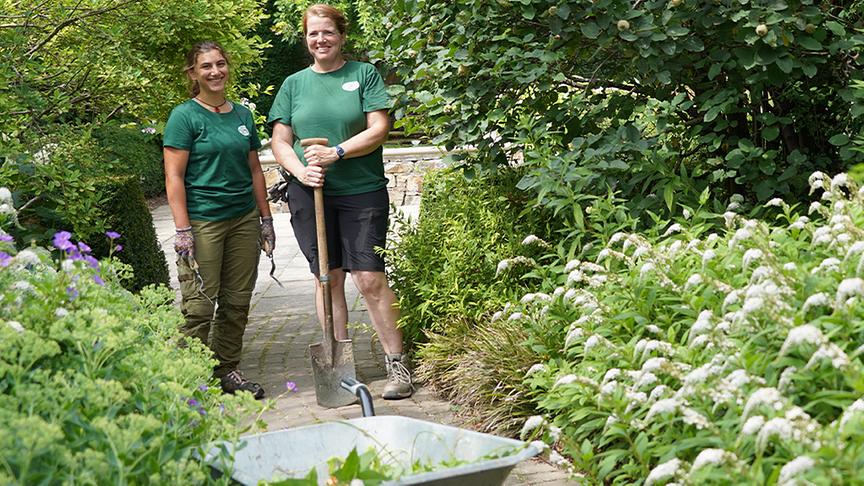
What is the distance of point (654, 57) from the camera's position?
509cm

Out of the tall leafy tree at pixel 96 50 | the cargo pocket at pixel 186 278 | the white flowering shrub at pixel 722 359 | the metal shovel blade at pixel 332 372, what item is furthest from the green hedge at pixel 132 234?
the white flowering shrub at pixel 722 359

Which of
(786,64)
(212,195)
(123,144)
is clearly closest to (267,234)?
(212,195)

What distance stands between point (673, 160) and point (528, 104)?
2.70ft

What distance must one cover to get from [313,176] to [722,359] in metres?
2.94

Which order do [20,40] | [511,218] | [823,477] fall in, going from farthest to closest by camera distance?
[511,218] → [20,40] → [823,477]

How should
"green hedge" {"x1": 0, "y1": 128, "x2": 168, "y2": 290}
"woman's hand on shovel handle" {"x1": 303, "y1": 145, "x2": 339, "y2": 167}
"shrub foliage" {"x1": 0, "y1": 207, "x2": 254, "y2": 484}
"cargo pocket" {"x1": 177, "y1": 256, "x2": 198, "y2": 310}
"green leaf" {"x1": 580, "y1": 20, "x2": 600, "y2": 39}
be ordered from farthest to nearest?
"cargo pocket" {"x1": 177, "y1": 256, "x2": 198, "y2": 310}, "woman's hand on shovel handle" {"x1": 303, "y1": 145, "x2": 339, "y2": 167}, "green hedge" {"x1": 0, "y1": 128, "x2": 168, "y2": 290}, "green leaf" {"x1": 580, "y1": 20, "x2": 600, "y2": 39}, "shrub foliage" {"x1": 0, "y1": 207, "x2": 254, "y2": 484}

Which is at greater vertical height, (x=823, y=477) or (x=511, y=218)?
(x=823, y=477)

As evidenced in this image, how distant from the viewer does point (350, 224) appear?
5.84m

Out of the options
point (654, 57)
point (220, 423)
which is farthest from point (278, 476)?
point (654, 57)

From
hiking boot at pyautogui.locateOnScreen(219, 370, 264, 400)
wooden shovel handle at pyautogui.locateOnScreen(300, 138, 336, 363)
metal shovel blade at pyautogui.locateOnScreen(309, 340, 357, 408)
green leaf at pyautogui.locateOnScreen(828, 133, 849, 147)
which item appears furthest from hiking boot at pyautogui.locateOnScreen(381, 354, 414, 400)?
green leaf at pyautogui.locateOnScreen(828, 133, 849, 147)

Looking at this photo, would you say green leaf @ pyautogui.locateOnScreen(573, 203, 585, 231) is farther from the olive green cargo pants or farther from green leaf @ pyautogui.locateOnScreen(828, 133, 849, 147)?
the olive green cargo pants

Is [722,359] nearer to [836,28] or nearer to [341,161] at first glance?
[836,28]

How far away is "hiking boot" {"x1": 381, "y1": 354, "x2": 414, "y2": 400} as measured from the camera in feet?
18.9

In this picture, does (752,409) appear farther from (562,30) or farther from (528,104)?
(528,104)
